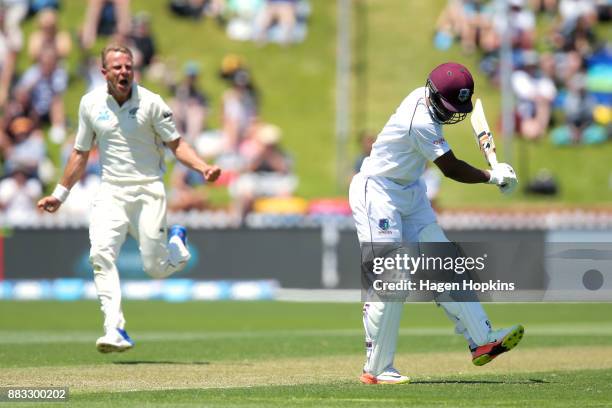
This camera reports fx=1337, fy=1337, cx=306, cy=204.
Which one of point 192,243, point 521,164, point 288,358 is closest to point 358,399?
point 288,358

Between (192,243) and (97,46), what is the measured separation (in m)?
8.36

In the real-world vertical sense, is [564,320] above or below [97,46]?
below

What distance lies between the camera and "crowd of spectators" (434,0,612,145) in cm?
2784

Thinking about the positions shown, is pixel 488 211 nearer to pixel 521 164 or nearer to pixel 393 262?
pixel 521 164

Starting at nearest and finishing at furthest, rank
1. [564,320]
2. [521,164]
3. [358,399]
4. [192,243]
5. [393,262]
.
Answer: [358,399] → [393,262] → [564,320] → [192,243] → [521,164]

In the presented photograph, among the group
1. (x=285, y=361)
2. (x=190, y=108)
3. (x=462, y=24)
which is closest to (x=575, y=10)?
(x=462, y=24)

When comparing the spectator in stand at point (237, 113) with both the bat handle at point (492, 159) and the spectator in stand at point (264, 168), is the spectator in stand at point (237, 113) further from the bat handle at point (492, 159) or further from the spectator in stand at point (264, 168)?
the bat handle at point (492, 159)

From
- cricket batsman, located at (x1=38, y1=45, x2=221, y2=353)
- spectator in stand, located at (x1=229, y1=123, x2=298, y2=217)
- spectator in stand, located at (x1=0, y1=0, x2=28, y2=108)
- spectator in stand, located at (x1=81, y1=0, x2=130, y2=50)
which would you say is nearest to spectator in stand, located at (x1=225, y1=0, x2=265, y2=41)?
spectator in stand, located at (x1=81, y1=0, x2=130, y2=50)

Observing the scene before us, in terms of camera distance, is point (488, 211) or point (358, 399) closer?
point (358, 399)

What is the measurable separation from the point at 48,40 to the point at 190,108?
10.7 ft

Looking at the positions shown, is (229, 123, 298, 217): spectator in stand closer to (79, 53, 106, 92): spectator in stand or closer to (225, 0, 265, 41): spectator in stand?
(79, 53, 106, 92): spectator in stand

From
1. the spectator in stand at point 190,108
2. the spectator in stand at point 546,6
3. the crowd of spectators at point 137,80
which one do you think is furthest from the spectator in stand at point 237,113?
the spectator in stand at point 546,6

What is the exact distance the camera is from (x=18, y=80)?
1091 inches

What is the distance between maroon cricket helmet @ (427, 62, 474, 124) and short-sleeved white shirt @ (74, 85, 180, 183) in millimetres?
2901
